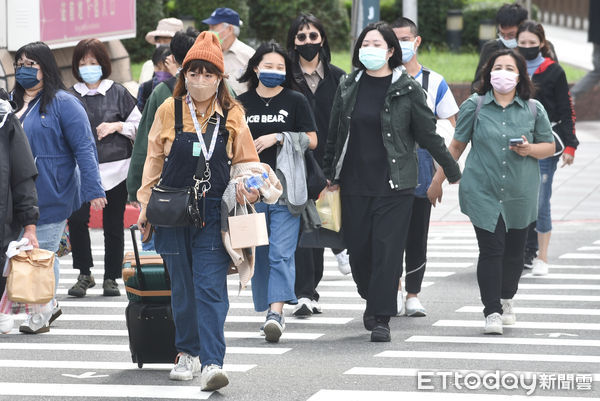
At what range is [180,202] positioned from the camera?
692 cm

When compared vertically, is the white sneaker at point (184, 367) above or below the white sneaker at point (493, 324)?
above

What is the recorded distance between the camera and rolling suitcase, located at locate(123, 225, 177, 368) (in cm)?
754

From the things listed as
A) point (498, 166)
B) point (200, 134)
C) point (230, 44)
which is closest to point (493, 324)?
point (498, 166)

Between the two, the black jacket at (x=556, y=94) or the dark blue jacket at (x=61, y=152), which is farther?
the black jacket at (x=556, y=94)

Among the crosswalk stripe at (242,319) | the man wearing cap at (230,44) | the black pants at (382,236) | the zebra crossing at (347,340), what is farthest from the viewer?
the man wearing cap at (230,44)

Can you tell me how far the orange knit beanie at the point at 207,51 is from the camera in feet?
23.2

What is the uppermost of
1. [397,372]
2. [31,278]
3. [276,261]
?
[31,278]

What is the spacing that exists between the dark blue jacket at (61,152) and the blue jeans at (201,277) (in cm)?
213

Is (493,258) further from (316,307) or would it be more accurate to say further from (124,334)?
(124,334)

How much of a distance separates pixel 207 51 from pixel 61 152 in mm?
2522

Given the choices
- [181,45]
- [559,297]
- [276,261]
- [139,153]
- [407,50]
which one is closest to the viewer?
[139,153]

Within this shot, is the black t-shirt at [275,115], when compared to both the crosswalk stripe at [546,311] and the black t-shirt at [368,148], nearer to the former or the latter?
the black t-shirt at [368,148]

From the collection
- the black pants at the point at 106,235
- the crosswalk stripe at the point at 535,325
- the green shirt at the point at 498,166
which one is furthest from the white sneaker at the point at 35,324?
the green shirt at the point at 498,166

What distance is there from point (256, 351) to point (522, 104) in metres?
2.47
